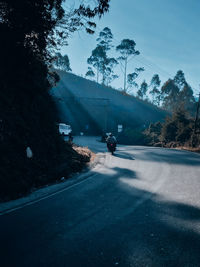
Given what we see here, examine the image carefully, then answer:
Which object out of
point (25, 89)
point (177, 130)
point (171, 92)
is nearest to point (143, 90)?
point (171, 92)

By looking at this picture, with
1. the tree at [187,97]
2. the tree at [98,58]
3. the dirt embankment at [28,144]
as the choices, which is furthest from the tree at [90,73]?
the dirt embankment at [28,144]

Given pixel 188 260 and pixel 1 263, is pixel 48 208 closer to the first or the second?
pixel 1 263

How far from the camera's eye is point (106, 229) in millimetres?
4090

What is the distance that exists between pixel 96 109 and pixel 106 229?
54898mm

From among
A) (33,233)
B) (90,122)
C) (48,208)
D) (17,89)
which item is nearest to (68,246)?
(33,233)

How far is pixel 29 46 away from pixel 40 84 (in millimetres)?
2585

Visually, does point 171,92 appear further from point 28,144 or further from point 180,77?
point 28,144

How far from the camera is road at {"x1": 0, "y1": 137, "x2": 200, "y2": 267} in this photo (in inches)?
125

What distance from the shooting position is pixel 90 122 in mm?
55219

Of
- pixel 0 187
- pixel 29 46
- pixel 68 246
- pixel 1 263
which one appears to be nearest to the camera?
pixel 1 263

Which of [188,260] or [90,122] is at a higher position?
[90,122]

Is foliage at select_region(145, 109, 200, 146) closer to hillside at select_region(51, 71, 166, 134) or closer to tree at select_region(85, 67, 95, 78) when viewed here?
hillside at select_region(51, 71, 166, 134)

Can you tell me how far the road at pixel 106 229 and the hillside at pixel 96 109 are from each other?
4129cm

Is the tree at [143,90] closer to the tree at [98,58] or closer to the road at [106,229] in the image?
the tree at [98,58]
